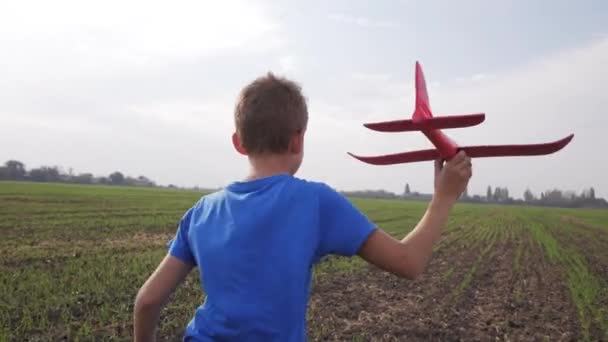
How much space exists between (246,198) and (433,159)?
0.56 meters

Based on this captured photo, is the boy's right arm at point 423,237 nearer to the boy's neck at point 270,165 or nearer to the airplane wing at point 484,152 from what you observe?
the airplane wing at point 484,152

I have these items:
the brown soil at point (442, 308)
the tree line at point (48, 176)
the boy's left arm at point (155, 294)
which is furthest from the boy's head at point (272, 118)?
the tree line at point (48, 176)

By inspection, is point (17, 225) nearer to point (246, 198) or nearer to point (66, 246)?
point (66, 246)

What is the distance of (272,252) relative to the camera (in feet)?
4.37

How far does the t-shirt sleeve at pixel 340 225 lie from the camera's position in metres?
1.34

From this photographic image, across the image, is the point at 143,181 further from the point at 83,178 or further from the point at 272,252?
the point at 272,252

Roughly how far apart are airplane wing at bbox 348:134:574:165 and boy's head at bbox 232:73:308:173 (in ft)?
0.66

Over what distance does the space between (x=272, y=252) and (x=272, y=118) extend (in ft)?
1.23

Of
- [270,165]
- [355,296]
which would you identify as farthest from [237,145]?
[355,296]

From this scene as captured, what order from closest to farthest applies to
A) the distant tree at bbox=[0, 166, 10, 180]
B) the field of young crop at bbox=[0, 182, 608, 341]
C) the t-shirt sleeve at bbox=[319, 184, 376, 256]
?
the t-shirt sleeve at bbox=[319, 184, 376, 256]
the field of young crop at bbox=[0, 182, 608, 341]
the distant tree at bbox=[0, 166, 10, 180]

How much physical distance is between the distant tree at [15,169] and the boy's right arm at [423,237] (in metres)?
96.3

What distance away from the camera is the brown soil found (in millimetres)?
6754

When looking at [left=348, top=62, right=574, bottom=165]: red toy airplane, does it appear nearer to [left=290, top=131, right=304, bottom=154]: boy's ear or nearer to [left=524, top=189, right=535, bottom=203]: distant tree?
[left=290, top=131, right=304, bottom=154]: boy's ear

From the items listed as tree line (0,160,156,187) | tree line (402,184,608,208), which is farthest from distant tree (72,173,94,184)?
tree line (402,184,608,208)
